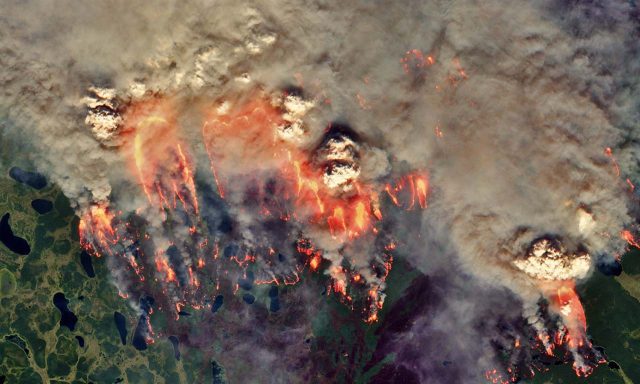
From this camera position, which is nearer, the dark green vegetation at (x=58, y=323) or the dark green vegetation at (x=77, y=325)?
the dark green vegetation at (x=77, y=325)

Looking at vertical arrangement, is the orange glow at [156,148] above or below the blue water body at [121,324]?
above

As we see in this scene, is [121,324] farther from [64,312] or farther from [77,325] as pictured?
[64,312]

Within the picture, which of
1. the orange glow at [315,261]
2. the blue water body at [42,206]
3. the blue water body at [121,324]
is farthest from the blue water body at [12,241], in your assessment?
the orange glow at [315,261]

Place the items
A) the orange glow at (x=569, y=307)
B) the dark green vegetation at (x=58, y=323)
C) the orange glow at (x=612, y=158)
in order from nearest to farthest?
the orange glow at (x=612, y=158), the orange glow at (x=569, y=307), the dark green vegetation at (x=58, y=323)

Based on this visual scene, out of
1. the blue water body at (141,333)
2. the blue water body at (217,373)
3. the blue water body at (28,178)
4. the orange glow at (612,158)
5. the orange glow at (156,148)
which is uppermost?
the orange glow at (612,158)

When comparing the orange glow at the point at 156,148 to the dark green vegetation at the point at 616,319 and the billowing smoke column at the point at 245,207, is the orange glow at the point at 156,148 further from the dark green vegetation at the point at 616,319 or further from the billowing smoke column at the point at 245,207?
the dark green vegetation at the point at 616,319

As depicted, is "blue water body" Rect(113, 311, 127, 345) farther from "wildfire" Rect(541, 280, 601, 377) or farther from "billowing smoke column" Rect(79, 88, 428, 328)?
"wildfire" Rect(541, 280, 601, 377)

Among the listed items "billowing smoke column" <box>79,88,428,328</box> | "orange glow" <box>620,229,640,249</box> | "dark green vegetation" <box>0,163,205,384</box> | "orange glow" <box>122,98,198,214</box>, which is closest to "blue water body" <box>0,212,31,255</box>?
"dark green vegetation" <box>0,163,205,384</box>
